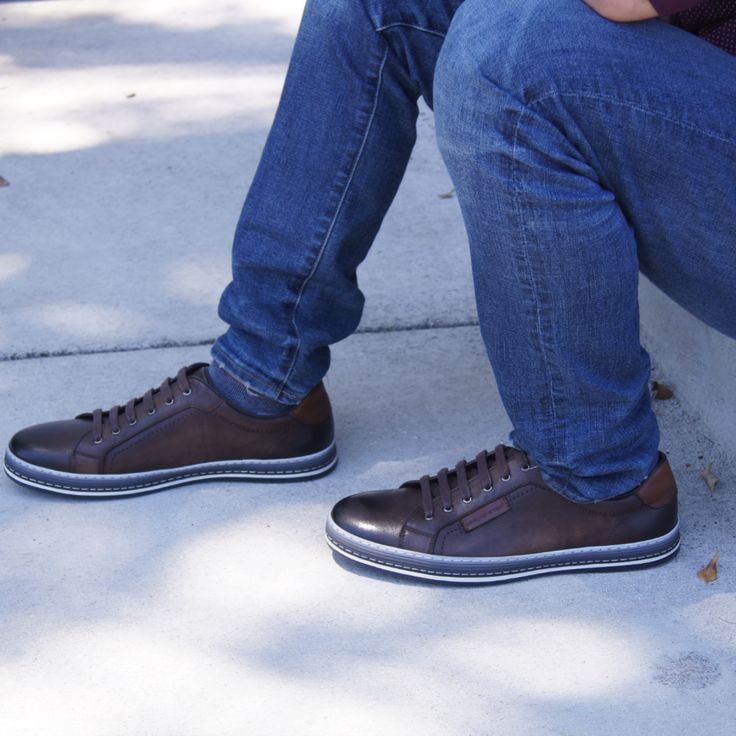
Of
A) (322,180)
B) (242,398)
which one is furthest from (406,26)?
(242,398)

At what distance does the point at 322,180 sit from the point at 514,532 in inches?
23.1

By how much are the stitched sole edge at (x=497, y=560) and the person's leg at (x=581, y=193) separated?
0.13 m

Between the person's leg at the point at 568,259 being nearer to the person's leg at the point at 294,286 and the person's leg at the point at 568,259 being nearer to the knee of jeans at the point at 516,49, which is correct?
the knee of jeans at the point at 516,49

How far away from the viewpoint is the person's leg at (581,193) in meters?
1.48

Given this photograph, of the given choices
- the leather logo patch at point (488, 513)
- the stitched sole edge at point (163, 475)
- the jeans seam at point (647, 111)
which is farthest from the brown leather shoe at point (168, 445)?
the jeans seam at point (647, 111)

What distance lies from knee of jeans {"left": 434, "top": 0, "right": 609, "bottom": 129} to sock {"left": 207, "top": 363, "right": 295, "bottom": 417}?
61 centimetres

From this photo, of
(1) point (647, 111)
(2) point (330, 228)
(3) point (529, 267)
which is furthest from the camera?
(2) point (330, 228)

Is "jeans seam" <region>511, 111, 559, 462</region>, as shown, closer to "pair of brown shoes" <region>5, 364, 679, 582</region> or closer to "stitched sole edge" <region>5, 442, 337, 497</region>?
"pair of brown shoes" <region>5, 364, 679, 582</region>

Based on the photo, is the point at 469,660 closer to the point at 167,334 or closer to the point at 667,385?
the point at 667,385

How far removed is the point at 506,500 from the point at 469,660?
26cm

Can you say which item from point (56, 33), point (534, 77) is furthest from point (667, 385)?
point (56, 33)

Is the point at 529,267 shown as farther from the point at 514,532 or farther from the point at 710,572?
the point at 710,572

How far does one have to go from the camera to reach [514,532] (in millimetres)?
1759

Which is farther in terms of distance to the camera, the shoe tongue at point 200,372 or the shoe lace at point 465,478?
the shoe tongue at point 200,372
